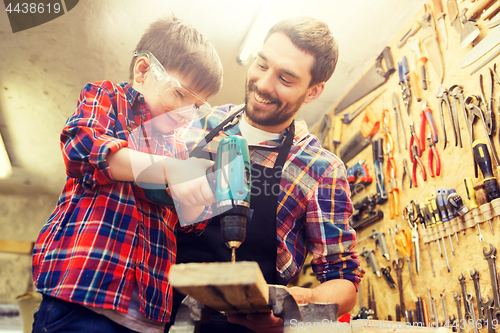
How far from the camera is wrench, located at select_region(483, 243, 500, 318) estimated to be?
4.08 ft

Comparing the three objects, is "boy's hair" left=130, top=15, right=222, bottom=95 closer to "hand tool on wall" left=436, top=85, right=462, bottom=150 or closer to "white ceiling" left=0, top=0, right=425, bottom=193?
"white ceiling" left=0, top=0, right=425, bottom=193

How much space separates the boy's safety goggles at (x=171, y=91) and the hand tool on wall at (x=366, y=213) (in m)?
1.61

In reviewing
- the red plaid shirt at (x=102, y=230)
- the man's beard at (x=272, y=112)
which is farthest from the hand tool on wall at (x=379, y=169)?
the red plaid shirt at (x=102, y=230)

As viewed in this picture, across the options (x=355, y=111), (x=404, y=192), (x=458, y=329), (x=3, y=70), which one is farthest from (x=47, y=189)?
(x=458, y=329)

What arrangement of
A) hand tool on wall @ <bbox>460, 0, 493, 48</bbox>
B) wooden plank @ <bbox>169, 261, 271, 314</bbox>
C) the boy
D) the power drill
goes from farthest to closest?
hand tool on wall @ <bbox>460, 0, 493, 48</bbox> → the power drill → the boy → wooden plank @ <bbox>169, 261, 271, 314</bbox>

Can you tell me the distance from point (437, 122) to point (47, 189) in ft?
15.3

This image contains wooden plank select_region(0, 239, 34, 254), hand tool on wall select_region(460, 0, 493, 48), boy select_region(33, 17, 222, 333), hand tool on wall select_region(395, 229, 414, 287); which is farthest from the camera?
wooden plank select_region(0, 239, 34, 254)

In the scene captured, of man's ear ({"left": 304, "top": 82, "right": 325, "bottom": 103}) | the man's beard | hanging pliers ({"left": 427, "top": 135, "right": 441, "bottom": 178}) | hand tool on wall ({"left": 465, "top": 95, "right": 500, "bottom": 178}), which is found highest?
man's ear ({"left": 304, "top": 82, "right": 325, "bottom": 103})

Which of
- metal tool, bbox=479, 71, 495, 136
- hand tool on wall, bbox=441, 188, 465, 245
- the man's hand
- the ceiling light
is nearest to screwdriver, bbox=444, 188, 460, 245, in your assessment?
hand tool on wall, bbox=441, 188, 465, 245

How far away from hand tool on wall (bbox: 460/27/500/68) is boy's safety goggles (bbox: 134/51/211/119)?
1323 mm

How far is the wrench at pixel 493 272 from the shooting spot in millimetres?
1244

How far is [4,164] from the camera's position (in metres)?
3.63

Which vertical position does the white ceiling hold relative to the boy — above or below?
above

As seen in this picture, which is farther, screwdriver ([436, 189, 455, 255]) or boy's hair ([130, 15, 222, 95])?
screwdriver ([436, 189, 455, 255])
